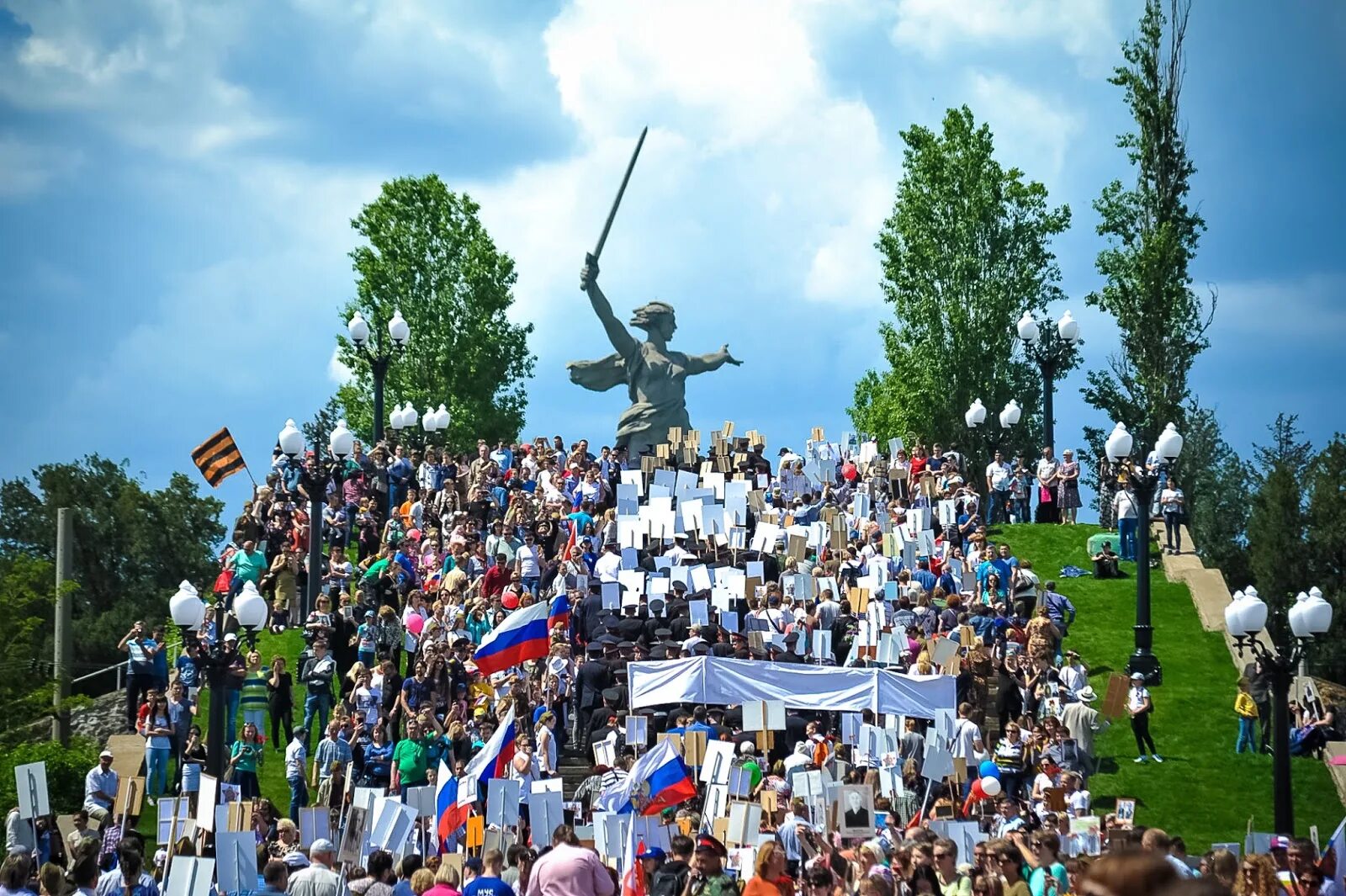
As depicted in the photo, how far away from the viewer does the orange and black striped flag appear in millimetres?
35844

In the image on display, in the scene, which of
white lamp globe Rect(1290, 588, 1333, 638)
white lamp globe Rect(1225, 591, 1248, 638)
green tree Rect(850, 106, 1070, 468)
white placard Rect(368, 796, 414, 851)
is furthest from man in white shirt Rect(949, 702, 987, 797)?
green tree Rect(850, 106, 1070, 468)

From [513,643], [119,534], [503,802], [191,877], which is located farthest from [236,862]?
[119,534]

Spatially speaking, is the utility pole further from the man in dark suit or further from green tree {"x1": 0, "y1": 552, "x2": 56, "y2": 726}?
the man in dark suit

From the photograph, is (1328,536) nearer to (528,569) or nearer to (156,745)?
(528,569)

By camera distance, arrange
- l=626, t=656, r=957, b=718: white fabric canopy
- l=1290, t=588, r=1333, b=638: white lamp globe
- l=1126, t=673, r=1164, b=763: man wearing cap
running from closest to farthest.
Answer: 1. l=1290, t=588, r=1333, b=638: white lamp globe
2. l=626, t=656, r=957, b=718: white fabric canopy
3. l=1126, t=673, r=1164, b=763: man wearing cap

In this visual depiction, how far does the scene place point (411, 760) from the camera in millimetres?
21906

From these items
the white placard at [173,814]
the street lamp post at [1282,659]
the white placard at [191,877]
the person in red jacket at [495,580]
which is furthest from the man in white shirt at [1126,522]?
the white placard at [191,877]

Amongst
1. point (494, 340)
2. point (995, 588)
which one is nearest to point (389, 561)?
point (995, 588)

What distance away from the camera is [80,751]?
26250mm

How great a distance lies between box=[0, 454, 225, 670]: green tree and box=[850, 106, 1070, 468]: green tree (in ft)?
90.1

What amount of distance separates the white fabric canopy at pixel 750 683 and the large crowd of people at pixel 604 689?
0.43m

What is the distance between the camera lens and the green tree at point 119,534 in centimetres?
6738

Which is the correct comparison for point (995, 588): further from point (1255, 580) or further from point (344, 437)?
point (1255, 580)

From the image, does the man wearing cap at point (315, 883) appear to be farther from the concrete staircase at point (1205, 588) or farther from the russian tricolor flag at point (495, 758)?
the concrete staircase at point (1205, 588)
